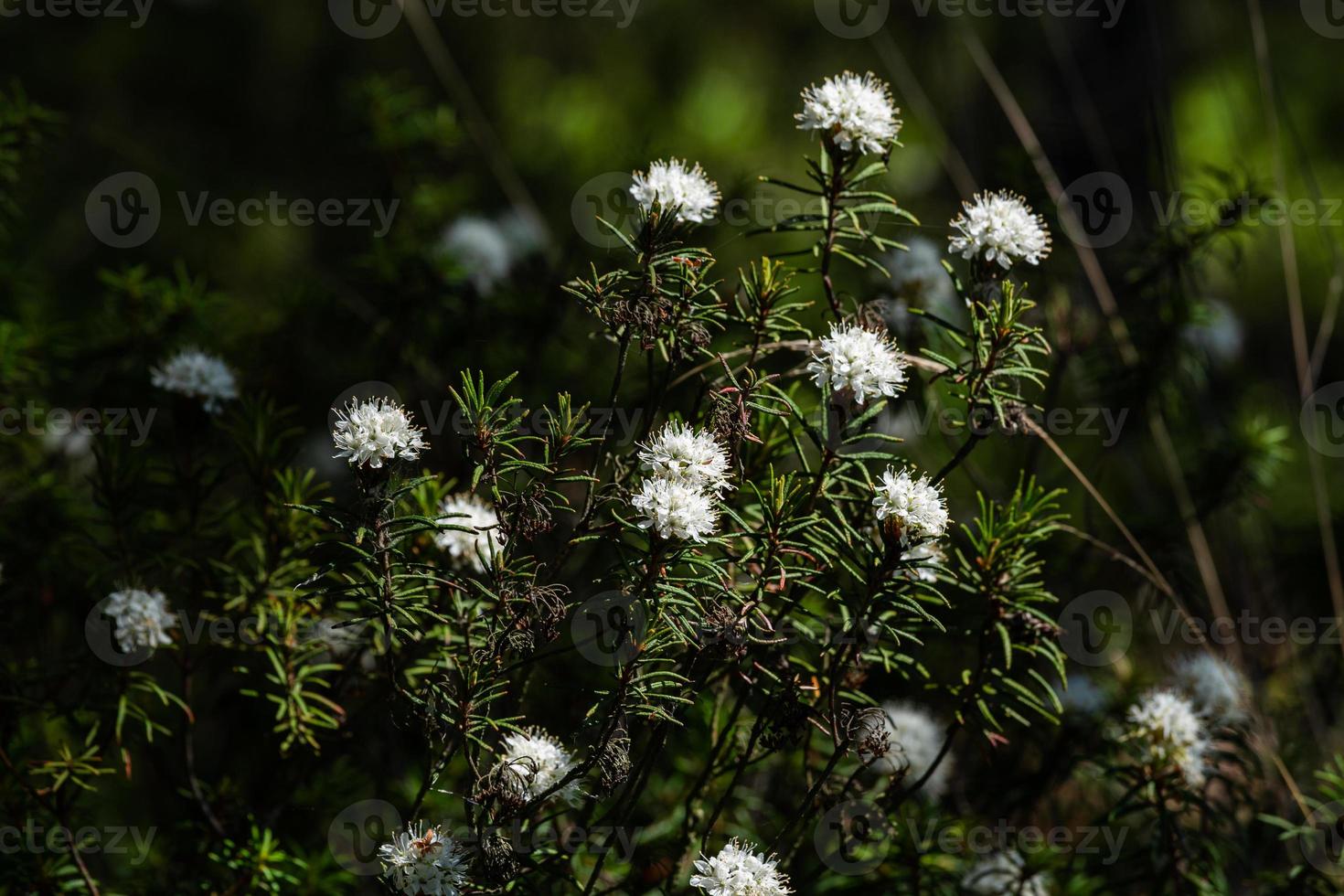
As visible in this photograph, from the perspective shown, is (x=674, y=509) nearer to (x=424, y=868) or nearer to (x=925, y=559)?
(x=925, y=559)

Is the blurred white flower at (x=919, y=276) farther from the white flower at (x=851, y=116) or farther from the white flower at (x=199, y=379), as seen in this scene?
the white flower at (x=199, y=379)

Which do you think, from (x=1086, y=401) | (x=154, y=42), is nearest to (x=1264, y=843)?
(x=1086, y=401)

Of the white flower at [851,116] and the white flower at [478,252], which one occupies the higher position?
the white flower at [478,252]

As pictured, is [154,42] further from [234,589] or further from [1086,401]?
[1086,401]

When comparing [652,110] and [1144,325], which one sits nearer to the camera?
[1144,325]

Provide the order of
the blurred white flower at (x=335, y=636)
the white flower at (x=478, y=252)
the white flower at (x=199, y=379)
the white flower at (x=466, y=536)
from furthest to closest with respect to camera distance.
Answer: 1. the white flower at (x=478, y=252)
2. the white flower at (x=199, y=379)
3. the blurred white flower at (x=335, y=636)
4. the white flower at (x=466, y=536)

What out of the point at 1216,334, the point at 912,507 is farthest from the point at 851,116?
the point at 1216,334

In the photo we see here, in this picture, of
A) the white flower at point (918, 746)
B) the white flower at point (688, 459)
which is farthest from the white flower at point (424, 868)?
the white flower at point (918, 746)

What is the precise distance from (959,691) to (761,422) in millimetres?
485

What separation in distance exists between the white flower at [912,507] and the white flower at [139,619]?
1068 mm

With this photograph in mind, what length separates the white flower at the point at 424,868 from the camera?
1.36 m

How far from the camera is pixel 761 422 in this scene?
5.56 feet

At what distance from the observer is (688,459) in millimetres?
1310

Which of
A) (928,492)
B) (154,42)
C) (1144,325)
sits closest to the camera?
(928,492)
